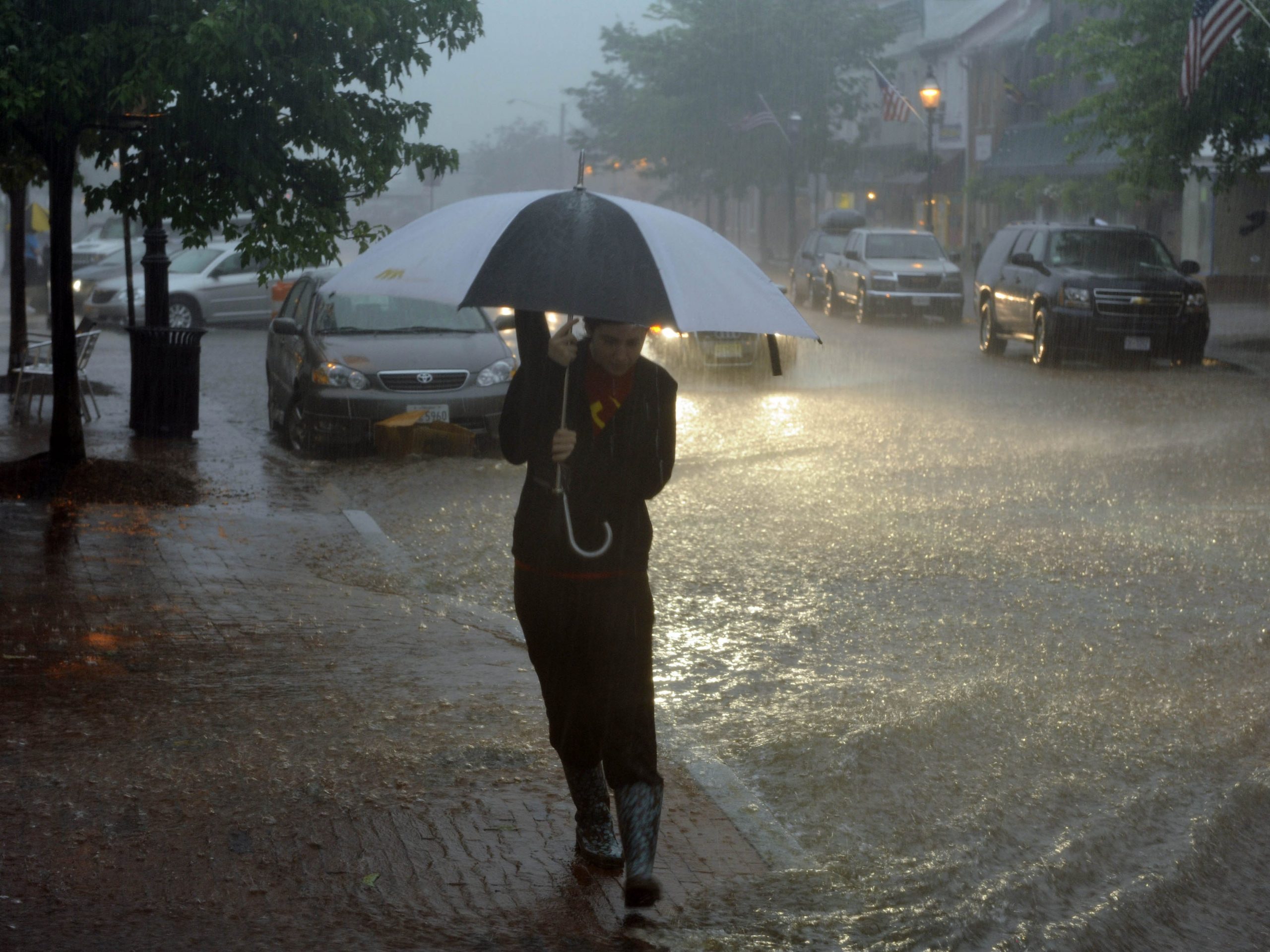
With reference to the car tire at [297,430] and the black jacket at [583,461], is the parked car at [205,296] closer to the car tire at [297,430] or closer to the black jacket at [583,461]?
the car tire at [297,430]

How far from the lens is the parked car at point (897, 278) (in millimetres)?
29922

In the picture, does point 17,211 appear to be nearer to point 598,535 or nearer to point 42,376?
point 42,376

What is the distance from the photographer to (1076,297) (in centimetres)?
2112

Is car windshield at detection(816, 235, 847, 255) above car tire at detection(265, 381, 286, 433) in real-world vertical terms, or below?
above

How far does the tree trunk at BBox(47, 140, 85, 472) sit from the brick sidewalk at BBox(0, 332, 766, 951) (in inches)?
104

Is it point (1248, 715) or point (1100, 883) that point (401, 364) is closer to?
point (1248, 715)

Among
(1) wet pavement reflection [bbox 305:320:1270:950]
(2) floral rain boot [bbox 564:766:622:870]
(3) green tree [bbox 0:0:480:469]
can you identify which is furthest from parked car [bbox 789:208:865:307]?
(2) floral rain boot [bbox 564:766:622:870]

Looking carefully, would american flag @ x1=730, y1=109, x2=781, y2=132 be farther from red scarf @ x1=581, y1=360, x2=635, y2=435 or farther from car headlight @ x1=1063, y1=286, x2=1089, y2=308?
red scarf @ x1=581, y1=360, x2=635, y2=435

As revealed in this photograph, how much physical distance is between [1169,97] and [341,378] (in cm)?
1480

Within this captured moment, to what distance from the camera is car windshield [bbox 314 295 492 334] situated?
47.4ft

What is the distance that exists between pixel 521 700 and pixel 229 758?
130 centimetres

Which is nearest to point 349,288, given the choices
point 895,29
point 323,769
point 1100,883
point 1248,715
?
point 323,769

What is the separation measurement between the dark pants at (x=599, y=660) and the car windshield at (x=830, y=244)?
96.5 feet

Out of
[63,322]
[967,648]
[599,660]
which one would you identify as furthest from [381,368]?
[599,660]
